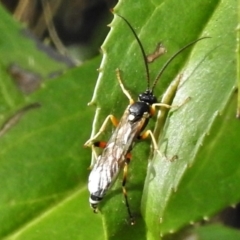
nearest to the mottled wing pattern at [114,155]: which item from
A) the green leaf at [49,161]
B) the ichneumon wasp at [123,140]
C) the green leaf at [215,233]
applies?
the ichneumon wasp at [123,140]

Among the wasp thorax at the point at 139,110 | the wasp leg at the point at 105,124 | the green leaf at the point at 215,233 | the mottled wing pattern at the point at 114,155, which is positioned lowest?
the green leaf at the point at 215,233

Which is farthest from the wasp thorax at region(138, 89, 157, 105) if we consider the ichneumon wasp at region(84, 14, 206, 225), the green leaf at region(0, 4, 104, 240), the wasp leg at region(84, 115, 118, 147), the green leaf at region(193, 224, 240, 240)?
the green leaf at region(193, 224, 240, 240)

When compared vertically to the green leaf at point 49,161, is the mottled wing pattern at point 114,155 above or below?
above

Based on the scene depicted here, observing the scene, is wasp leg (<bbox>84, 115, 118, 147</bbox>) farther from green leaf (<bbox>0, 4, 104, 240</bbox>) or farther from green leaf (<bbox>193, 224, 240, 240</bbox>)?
green leaf (<bbox>193, 224, 240, 240</bbox>)

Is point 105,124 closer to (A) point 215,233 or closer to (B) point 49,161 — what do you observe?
(B) point 49,161

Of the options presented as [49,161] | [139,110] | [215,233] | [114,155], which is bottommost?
[215,233]

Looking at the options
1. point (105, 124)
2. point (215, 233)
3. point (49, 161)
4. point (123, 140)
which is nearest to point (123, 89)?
point (105, 124)

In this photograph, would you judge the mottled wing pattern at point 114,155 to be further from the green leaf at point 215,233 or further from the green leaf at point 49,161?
the green leaf at point 215,233

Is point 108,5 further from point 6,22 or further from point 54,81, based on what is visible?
point 54,81
